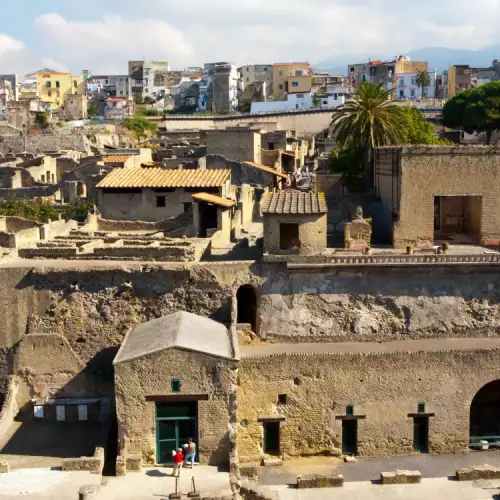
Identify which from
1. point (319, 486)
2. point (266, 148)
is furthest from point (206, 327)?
point (266, 148)

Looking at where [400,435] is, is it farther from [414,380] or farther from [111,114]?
[111,114]

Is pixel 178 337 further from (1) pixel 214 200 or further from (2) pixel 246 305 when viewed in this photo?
(1) pixel 214 200

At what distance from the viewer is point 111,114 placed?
103 m

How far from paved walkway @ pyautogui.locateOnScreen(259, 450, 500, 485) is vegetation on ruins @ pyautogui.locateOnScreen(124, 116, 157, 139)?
67.3m

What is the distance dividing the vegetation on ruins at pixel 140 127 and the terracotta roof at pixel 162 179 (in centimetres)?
4842

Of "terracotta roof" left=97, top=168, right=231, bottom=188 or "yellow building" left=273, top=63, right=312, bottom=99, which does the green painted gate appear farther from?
"yellow building" left=273, top=63, right=312, bottom=99

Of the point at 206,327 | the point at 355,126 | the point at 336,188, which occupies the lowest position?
the point at 206,327

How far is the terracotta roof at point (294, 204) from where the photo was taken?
83.7ft

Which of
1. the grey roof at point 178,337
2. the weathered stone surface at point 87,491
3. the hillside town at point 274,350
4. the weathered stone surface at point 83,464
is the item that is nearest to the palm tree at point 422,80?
the hillside town at point 274,350

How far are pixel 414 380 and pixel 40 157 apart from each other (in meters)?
44.7

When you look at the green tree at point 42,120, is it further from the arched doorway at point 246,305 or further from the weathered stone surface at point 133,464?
the weathered stone surface at point 133,464

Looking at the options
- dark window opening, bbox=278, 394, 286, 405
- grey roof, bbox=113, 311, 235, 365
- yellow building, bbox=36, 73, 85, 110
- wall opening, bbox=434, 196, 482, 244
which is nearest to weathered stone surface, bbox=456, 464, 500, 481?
dark window opening, bbox=278, 394, 286, 405

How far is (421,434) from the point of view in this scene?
24375 millimetres

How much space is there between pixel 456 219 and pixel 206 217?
11338mm
